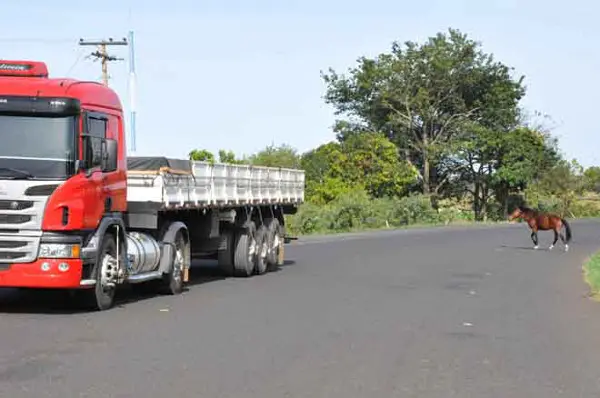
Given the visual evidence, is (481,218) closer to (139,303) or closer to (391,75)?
(391,75)

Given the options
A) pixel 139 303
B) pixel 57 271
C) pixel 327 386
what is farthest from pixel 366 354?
pixel 139 303

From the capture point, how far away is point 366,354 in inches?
391

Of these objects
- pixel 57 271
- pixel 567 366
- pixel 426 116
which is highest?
pixel 426 116

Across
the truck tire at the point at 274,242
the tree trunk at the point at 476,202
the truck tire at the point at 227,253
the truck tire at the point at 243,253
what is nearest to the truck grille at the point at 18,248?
the truck tire at the point at 227,253

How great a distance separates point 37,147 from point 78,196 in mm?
840

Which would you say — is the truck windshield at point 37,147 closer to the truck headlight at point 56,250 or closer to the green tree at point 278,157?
the truck headlight at point 56,250

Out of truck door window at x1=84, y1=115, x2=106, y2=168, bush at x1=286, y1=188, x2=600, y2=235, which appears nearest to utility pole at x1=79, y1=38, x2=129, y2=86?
bush at x1=286, y1=188, x2=600, y2=235

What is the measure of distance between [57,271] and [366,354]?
4.55 metres

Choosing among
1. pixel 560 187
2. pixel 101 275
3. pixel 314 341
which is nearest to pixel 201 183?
pixel 101 275

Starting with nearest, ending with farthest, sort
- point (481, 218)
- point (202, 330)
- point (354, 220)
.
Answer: point (202, 330) < point (354, 220) < point (481, 218)

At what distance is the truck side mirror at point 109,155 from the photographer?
12.9m

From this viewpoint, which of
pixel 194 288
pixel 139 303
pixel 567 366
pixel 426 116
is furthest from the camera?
pixel 426 116

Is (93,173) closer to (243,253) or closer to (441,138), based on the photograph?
(243,253)

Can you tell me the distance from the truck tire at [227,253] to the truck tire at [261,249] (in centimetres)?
100
